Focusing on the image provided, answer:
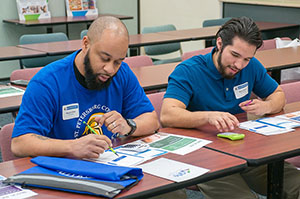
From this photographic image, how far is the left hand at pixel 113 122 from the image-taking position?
1.79 meters

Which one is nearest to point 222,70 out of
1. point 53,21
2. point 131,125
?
→ point 131,125

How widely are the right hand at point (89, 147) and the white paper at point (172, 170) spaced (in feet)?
0.52

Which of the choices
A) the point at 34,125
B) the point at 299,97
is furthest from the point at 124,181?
the point at 299,97

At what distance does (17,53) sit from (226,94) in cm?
253

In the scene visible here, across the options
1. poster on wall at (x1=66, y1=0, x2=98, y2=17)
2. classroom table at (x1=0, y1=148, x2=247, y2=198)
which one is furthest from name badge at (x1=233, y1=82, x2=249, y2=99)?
poster on wall at (x1=66, y1=0, x2=98, y2=17)

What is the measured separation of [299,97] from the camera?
8.89 feet

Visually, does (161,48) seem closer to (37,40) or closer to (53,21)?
(37,40)

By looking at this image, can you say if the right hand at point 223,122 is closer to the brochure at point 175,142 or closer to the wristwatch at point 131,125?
the brochure at point 175,142

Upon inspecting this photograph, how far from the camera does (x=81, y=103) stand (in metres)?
1.86

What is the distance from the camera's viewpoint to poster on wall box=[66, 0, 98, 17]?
7082mm

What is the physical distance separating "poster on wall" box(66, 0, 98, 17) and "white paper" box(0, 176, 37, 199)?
5952 millimetres

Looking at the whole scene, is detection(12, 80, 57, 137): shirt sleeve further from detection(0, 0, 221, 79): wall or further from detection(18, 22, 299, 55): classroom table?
detection(0, 0, 221, 79): wall

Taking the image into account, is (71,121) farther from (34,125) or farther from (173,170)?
(173,170)

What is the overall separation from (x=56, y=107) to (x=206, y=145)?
0.62 meters
